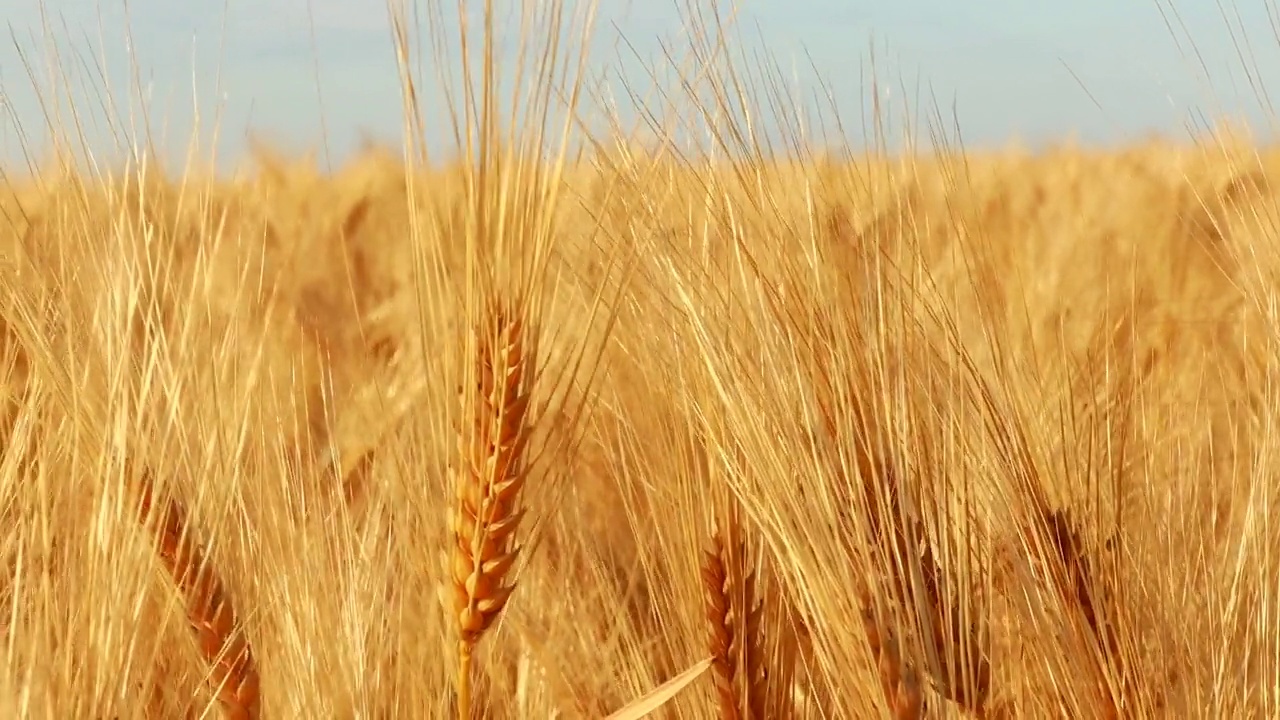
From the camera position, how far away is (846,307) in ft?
2.46

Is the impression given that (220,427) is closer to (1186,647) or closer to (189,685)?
(189,685)

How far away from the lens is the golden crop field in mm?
707

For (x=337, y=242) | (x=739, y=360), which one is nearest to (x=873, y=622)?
(x=739, y=360)

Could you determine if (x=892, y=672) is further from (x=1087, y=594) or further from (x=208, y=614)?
(x=208, y=614)

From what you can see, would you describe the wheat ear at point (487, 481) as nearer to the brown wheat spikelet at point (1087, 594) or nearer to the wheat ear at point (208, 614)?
the wheat ear at point (208, 614)

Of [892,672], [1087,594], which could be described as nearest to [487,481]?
[892,672]

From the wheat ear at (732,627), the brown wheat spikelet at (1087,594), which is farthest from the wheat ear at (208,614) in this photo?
the brown wheat spikelet at (1087,594)

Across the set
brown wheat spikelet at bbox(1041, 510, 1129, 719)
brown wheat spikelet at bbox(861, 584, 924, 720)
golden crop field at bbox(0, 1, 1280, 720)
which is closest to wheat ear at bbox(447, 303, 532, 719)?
golden crop field at bbox(0, 1, 1280, 720)

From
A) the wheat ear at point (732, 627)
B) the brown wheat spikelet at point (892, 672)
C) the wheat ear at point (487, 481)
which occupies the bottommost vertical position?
the wheat ear at point (732, 627)

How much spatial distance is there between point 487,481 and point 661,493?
0.27 m

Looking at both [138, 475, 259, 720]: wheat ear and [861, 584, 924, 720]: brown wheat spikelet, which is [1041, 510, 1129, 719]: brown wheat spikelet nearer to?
[861, 584, 924, 720]: brown wheat spikelet

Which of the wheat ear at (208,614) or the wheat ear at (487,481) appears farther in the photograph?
the wheat ear at (208,614)

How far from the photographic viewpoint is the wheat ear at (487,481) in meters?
0.68

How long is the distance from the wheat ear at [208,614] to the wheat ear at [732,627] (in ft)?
1.02
